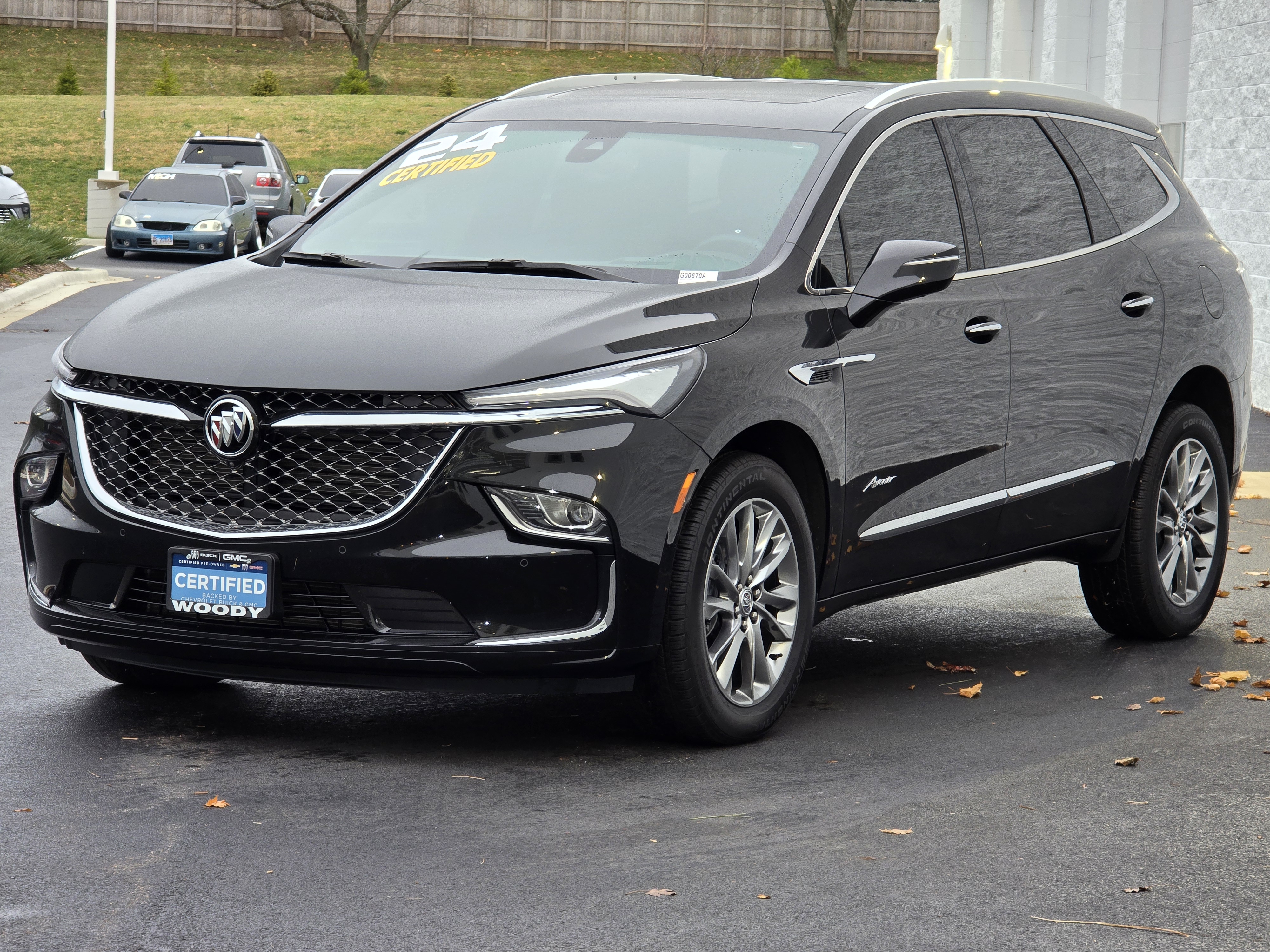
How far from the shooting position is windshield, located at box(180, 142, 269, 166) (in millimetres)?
35844

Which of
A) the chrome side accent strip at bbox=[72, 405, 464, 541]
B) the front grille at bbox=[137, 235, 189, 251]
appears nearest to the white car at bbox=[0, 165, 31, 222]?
the front grille at bbox=[137, 235, 189, 251]

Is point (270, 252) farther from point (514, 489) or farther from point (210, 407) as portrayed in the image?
point (514, 489)

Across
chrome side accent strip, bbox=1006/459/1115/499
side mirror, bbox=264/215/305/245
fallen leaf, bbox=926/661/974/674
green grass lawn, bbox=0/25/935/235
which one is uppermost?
green grass lawn, bbox=0/25/935/235

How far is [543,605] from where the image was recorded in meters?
4.95

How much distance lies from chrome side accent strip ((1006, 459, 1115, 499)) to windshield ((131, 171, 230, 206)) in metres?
25.3

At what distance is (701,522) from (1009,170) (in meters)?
2.21

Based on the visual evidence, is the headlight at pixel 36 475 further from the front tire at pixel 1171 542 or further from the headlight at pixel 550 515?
the front tire at pixel 1171 542

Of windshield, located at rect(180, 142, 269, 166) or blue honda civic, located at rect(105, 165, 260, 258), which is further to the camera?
windshield, located at rect(180, 142, 269, 166)

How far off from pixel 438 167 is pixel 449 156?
2.6 inches

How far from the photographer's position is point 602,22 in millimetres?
68188

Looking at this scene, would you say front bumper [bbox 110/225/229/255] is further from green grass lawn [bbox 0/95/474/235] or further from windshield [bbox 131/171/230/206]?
green grass lawn [bbox 0/95/474/235]

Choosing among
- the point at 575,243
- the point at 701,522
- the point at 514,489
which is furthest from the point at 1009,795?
the point at 575,243

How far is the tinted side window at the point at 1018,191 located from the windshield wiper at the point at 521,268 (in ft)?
4.96

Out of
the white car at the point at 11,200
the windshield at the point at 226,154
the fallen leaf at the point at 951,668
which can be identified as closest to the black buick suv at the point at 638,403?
the fallen leaf at the point at 951,668
